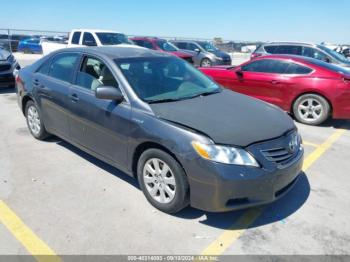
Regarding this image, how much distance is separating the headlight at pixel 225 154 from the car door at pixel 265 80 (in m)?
4.73

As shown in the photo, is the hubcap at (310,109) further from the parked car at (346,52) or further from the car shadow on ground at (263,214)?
the parked car at (346,52)

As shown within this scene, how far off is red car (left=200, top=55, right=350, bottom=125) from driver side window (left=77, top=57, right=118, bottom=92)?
4524 mm

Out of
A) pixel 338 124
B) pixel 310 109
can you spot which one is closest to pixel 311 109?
pixel 310 109

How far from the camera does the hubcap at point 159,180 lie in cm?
320

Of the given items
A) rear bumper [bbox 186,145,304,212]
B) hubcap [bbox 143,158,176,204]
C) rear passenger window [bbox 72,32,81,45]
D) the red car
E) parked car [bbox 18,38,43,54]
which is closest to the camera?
rear bumper [bbox 186,145,304,212]

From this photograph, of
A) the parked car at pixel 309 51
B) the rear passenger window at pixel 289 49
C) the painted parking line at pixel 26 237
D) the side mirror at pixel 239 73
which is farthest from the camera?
the rear passenger window at pixel 289 49

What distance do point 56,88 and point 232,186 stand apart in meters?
2.95

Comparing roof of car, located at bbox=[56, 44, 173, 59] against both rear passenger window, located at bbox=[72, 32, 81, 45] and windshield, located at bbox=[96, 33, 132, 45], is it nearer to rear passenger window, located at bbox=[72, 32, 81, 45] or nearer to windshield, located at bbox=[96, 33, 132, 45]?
windshield, located at bbox=[96, 33, 132, 45]

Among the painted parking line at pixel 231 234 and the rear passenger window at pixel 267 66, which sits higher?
the rear passenger window at pixel 267 66

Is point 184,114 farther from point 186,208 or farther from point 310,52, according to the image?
point 310,52

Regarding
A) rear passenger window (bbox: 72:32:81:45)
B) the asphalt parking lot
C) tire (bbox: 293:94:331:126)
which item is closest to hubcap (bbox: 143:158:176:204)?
the asphalt parking lot

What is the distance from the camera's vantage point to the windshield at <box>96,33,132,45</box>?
13354 mm

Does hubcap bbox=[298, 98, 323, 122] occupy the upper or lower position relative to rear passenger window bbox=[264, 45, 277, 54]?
lower

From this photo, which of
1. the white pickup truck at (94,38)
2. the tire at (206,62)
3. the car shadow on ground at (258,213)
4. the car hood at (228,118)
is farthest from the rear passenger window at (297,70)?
the tire at (206,62)
